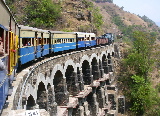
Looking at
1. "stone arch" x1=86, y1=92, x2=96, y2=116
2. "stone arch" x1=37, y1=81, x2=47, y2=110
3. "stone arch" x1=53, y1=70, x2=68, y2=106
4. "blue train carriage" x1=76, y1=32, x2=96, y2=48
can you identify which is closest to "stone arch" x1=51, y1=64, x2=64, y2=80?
"stone arch" x1=53, y1=70, x2=68, y2=106

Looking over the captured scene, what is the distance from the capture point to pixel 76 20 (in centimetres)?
5841

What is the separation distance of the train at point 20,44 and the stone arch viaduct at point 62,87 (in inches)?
23.3

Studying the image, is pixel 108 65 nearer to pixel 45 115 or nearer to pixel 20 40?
pixel 20 40

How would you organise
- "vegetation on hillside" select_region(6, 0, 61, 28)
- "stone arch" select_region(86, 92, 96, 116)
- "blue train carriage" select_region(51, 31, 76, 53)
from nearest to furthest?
"blue train carriage" select_region(51, 31, 76, 53) < "stone arch" select_region(86, 92, 96, 116) < "vegetation on hillside" select_region(6, 0, 61, 28)

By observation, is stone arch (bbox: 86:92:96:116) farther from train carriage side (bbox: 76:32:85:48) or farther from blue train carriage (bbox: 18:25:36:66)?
blue train carriage (bbox: 18:25:36:66)

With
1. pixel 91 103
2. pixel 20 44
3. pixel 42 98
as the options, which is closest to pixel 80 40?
pixel 91 103

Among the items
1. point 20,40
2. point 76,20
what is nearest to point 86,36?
point 20,40

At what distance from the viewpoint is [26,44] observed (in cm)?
1393

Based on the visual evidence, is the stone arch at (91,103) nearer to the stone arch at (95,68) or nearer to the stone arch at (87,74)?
the stone arch at (87,74)

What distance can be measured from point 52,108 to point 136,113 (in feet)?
73.6

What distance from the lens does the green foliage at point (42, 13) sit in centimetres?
5091

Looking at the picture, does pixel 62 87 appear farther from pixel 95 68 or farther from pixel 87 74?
pixel 95 68

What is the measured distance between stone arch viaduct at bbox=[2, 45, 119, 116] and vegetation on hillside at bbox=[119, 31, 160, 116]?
415 cm

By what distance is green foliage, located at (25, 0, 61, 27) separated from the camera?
50.9 m
